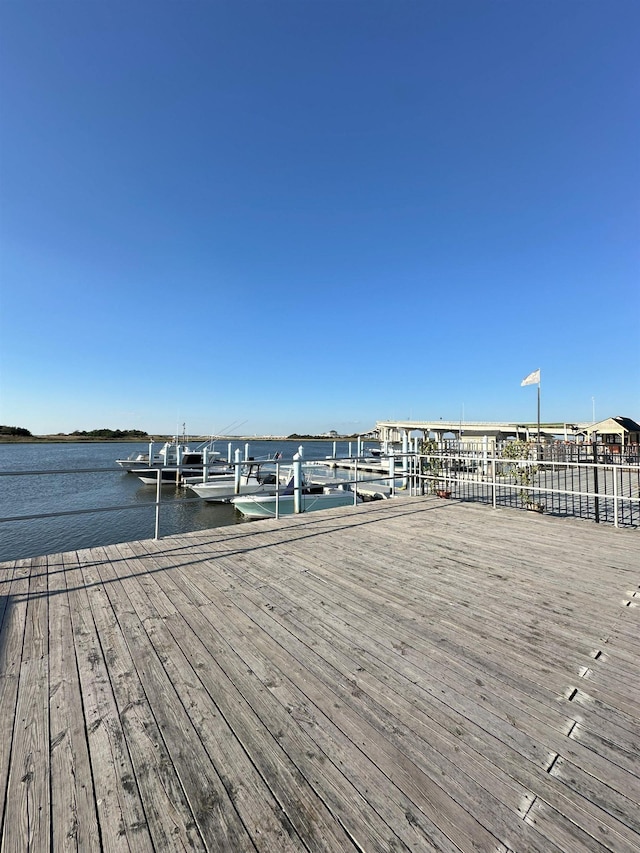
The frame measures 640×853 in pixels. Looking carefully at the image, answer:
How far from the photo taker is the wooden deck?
1145 mm

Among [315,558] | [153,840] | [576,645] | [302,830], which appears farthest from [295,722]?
[315,558]

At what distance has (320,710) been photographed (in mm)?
1628

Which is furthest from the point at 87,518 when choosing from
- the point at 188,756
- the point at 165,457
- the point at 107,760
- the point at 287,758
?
the point at 287,758

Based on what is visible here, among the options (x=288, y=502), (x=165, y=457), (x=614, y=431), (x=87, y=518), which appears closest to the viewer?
(x=288, y=502)

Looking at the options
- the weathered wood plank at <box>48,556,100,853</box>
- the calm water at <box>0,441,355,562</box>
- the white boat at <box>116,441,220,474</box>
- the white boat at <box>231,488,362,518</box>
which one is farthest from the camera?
the white boat at <box>116,441,220,474</box>

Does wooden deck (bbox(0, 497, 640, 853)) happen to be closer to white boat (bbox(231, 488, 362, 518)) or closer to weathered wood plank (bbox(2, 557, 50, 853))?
weathered wood plank (bbox(2, 557, 50, 853))

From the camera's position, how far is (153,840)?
1.08 metres

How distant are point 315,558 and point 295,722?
2.13m

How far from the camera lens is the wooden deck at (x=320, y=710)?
1.14 meters

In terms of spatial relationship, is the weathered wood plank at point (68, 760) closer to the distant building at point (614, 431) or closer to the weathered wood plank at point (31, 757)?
the weathered wood plank at point (31, 757)

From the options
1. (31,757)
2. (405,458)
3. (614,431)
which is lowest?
(31,757)

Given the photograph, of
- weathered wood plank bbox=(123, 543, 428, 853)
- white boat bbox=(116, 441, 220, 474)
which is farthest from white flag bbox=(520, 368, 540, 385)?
weathered wood plank bbox=(123, 543, 428, 853)

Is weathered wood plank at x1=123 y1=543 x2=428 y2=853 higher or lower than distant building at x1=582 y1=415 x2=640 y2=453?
lower

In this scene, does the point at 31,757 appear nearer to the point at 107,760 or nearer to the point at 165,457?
the point at 107,760
